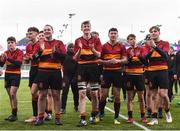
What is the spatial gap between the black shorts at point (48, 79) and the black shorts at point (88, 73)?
0.50 metres

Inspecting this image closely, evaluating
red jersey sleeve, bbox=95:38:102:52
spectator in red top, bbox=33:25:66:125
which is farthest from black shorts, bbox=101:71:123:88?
spectator in red top, bbox=33:25:66:125

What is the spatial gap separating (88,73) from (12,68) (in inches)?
78.5

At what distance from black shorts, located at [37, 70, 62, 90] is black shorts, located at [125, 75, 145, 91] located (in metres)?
1.69

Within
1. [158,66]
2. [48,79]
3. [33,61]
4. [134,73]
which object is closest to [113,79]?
[134,73]

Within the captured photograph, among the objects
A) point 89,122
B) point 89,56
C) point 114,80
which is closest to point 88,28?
point 89,56

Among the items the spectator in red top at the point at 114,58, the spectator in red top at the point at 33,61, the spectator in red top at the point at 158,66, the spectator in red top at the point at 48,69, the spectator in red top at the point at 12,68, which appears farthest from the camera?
the spectator in red top at the point at 12,68

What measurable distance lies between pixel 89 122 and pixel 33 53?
→ 2.01 metres

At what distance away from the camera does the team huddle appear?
10086mm

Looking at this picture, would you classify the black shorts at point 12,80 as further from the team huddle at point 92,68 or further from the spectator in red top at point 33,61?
the spectator in red top at point 33,61

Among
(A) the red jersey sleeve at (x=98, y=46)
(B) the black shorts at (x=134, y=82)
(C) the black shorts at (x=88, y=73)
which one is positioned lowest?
(B) the black shorts at (x=134, y=82)

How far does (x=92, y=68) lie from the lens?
1027 cm

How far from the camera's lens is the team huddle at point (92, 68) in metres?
10.1

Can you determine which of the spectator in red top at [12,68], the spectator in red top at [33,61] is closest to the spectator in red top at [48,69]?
the spectator in red top at [33,61]

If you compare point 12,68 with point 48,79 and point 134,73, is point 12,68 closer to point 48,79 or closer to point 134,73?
point 48,79
